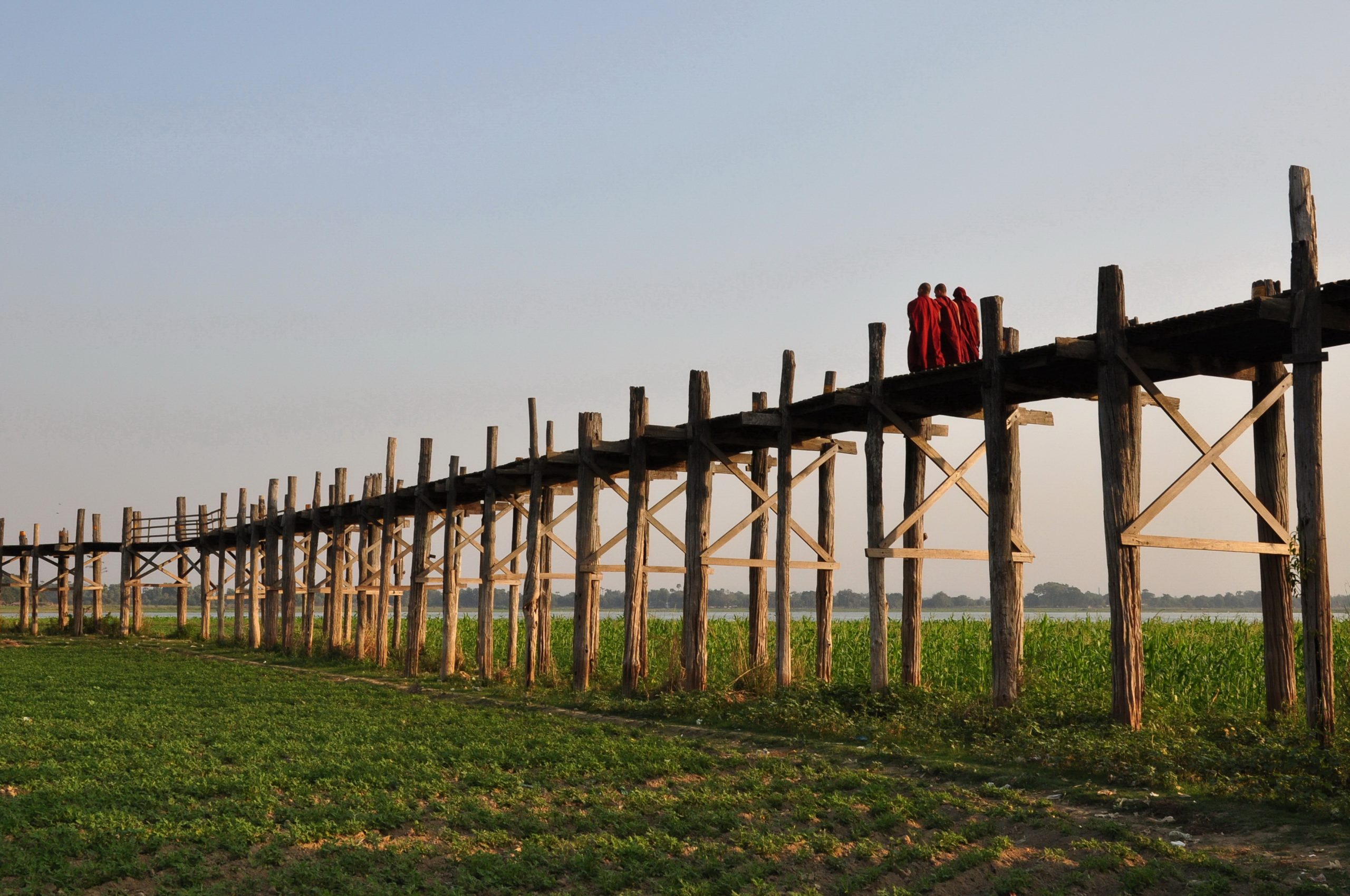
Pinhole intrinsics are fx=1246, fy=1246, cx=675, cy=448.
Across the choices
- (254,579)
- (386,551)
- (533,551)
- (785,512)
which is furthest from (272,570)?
(785,512)

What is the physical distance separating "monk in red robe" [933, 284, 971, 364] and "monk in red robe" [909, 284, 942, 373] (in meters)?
0.02

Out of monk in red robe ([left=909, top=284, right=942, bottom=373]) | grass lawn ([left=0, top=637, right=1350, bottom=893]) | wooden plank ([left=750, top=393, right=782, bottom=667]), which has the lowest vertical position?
grass lawn ([left=0, top=637, right=1350, bottom=893])

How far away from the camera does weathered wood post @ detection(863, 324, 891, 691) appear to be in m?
14.8

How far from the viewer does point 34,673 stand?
2252 cm

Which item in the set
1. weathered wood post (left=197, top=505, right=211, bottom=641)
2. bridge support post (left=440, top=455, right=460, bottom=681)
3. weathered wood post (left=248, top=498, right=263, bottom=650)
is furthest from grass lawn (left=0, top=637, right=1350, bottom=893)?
weathered wood post (left=197, top=505, right=211, bottom=641)

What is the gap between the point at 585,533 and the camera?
20000mm

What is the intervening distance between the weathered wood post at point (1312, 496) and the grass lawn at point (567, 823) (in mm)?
1829

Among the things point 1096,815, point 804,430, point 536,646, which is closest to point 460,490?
point 536,646

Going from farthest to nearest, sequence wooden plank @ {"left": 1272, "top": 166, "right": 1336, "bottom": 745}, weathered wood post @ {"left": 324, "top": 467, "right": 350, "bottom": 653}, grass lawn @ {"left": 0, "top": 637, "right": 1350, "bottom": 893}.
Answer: weathered wood post @ {"left": 324, "top": 467, "right": 350, "bottom": 653}, wooden plank @ {"left": 1272, "top": 166, "right": 1336, "bottom": 745}, grass lawn @ {"left": 0, "top": 637, "right": 1350, "bottom": 893}

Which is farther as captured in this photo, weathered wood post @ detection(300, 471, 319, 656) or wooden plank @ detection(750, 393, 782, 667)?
weathered wood post @ detection(300, 471, 319, 656)

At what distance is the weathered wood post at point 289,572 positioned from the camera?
1267 inches

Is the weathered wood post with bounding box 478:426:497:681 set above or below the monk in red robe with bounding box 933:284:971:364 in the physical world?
below

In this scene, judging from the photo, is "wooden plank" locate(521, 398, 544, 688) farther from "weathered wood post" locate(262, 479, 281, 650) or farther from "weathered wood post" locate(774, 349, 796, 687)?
"weathered wood post" locate(262, 479, 281, 650)

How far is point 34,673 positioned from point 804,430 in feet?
49.3
